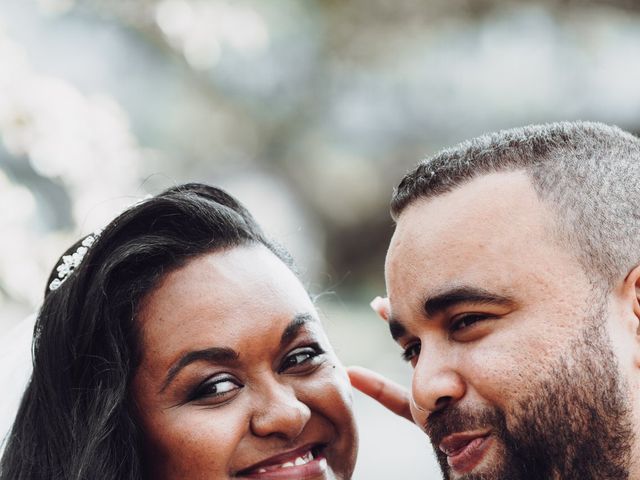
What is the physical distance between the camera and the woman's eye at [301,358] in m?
3.43

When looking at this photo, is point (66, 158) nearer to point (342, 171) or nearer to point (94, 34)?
point (94, 34)

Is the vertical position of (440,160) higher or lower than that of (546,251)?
higher

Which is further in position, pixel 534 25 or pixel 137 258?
pixel 534 25

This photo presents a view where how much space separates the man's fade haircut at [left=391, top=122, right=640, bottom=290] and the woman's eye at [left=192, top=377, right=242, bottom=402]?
2.94 ft

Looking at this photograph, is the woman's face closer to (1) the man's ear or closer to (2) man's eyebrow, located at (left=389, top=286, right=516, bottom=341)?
(2) man's eyebrow, located at (left=389, top=286, right=516, bottom=341)

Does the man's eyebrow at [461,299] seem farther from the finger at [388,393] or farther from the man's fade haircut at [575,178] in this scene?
the finger at [388,393]

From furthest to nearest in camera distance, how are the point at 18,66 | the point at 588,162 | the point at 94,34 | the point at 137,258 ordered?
1. the point at 94,34
2. the point at 18,66
3. the point at 137,258
4. the point at 588,162

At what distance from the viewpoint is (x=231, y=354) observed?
10.5 feet

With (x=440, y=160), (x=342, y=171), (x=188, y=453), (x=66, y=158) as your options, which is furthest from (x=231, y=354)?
(x=342, y=171)

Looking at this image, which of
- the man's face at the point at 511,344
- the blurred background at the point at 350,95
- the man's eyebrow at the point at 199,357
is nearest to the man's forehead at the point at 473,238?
the man's face at the point at 511,344

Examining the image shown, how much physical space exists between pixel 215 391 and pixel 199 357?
149mm

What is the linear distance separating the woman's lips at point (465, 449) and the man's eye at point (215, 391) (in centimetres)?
82

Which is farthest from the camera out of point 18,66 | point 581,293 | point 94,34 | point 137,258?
point 94,34

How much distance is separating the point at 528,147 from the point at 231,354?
Result: 4.32ft
